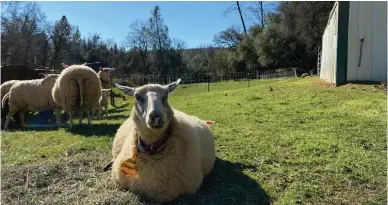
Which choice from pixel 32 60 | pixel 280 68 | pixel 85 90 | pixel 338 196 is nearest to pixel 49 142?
pixel 85 90

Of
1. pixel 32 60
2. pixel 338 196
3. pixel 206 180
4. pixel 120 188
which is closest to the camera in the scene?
pixel 338 196

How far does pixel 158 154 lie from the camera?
15.6ft

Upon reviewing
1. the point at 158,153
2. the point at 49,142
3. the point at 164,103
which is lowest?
the point at 49,142

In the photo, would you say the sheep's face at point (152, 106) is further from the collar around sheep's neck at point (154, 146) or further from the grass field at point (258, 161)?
the grass field at point (258, 161)

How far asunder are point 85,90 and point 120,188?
619 cm

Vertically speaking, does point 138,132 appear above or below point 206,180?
above

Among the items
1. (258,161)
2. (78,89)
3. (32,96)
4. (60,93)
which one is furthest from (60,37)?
(258,161)

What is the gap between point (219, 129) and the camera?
346 inches

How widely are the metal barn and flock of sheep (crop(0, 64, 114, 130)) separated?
881 cm

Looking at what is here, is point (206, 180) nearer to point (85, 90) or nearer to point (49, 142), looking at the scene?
point (49, 142)

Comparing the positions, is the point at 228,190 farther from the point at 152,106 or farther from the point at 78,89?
the point at 78,89

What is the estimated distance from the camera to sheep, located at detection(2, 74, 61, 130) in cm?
1235

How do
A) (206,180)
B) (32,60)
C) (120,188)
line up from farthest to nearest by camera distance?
1. (32,60)
2. (206,180)
3. (120,188)

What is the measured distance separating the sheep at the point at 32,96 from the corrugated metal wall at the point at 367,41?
10551 mm
